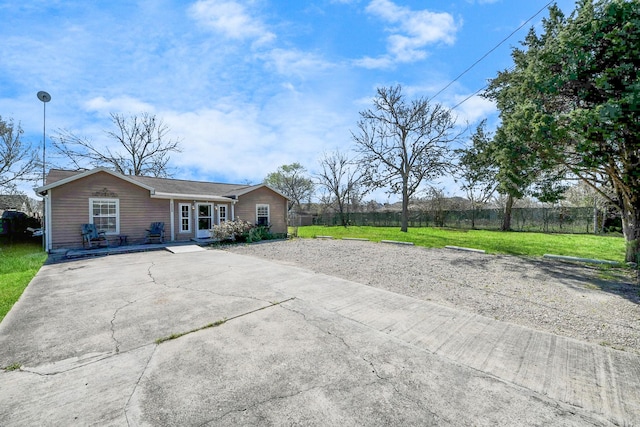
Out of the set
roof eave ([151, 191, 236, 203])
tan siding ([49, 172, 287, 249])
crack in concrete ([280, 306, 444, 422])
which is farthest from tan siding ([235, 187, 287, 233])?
crack in concrete ([280, 306, 444, 422])

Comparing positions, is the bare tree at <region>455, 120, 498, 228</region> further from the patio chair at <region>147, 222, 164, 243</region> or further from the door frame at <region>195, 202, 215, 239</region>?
the patio chair at <region>147, 222, 164, 243</region>

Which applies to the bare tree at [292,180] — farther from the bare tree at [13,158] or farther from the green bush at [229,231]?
the green bush at [229,231]

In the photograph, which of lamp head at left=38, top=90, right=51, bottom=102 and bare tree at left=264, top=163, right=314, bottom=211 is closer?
lamp head at left=38, top=90, right=51, bottom=102

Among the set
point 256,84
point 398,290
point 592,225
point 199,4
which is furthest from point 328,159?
point 398,290

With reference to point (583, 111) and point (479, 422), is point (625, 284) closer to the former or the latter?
point (583, 111)

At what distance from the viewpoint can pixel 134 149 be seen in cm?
2461

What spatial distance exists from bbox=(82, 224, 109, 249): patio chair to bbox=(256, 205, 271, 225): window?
767cm

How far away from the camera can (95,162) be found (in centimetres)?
2217

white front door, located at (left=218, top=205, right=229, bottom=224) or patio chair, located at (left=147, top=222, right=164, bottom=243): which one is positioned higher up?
white front door, located at (left=218, top=205, right=229, bottom=224)

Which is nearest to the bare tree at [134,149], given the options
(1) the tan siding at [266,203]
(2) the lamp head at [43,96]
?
(2) the lamp head at [43,96]

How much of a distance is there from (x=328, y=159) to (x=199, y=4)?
83.5ft

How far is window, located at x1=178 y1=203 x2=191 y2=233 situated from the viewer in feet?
43.9

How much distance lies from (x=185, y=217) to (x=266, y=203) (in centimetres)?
494

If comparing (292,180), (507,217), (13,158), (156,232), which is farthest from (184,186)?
(507,217)
